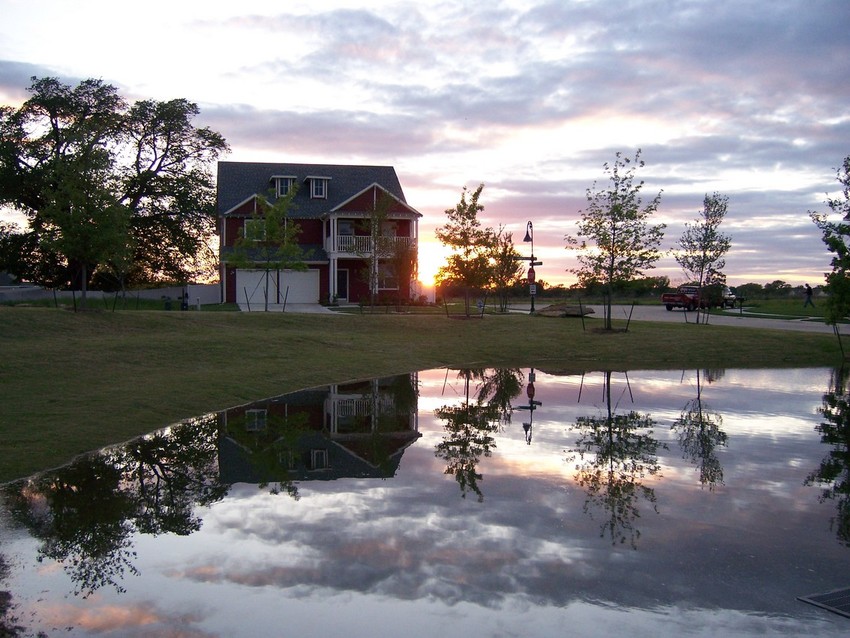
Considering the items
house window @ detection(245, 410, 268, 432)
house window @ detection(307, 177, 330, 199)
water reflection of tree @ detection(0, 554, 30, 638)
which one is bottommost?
water reflection of tree @ detection(0, 554, 30, 638)

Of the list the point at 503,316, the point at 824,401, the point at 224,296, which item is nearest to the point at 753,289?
the point at 503,316

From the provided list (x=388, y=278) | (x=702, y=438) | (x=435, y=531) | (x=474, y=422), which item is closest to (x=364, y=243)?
(x=388, y=278)

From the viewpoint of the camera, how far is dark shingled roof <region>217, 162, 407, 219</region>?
50994mm

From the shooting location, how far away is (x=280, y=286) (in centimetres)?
4928

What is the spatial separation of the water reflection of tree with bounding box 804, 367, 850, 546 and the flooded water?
0.06m

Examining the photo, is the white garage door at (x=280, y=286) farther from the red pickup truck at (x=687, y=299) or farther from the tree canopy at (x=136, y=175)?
the red pickup truck at (x=687, y=299)

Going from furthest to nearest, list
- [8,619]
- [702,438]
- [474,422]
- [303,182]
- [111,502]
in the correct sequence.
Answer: [303,182] → [474,422] → [702,438] → [111,502] → [8,619]

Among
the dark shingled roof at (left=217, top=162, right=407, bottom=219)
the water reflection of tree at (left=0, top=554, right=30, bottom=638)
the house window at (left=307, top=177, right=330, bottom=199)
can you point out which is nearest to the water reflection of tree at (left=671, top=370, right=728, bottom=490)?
the water reflection of tree at (left=0, top=554, right=30, bottom=638)

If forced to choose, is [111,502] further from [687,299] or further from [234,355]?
[687,299]

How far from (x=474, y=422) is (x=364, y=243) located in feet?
108

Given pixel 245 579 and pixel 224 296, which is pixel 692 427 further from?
pixel 224 296

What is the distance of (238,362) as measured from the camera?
22.0m

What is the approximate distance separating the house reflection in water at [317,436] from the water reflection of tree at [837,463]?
5611 mm

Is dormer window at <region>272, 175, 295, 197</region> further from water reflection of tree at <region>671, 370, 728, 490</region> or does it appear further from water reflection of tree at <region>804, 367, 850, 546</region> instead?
water reflection of tree at <region>804, 367, 850, 546</region>
